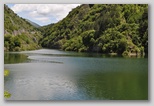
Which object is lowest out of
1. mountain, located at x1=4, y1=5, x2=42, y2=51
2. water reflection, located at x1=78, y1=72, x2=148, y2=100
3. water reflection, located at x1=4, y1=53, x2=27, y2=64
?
water reflection, located at x1=78, y1=72, x2=148, y2=100

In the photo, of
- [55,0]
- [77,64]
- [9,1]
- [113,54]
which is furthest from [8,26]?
[113,54]

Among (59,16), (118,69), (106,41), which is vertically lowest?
(118,69)

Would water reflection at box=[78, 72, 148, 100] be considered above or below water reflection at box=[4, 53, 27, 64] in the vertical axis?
below

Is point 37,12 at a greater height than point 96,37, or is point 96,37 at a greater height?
point 37,12

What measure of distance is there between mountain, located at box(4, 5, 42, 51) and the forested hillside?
0.19 meters

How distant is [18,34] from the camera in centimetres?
698

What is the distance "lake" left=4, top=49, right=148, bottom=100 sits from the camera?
255 inches

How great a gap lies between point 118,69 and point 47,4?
1.83 metres

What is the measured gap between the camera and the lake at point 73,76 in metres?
6.49

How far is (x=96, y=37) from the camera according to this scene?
7.11 m


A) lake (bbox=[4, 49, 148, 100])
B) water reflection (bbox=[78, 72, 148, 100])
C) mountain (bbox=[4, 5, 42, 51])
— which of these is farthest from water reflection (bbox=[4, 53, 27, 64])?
water reflection (bbox=[78, 72, 148, 100])

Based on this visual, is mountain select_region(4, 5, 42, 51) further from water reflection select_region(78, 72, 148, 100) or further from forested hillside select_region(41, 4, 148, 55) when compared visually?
water reflection select_region(78, 72, 148, 100)

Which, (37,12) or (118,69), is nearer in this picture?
(37,12)

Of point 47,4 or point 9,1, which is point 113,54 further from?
point 9,1
